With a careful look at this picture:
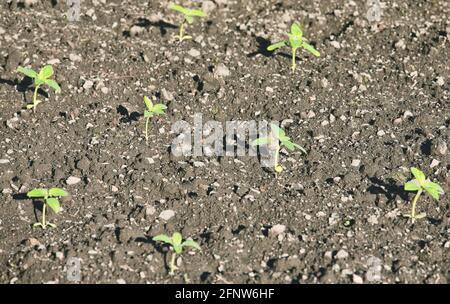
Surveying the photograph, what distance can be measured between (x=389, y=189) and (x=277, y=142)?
61cm

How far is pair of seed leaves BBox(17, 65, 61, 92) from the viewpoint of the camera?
388 cm

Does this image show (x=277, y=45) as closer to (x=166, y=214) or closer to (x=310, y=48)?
(x=310, y=48)

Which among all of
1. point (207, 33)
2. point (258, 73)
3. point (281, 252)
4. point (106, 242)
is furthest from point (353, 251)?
point (207, 33)

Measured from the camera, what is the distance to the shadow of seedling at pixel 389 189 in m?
3.57

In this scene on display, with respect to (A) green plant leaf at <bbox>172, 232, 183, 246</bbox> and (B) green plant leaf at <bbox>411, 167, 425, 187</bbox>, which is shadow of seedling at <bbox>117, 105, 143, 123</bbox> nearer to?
(A) green plant leaf at <bbox>172, 232, 183, 246</bbox>

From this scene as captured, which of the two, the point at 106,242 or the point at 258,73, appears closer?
the point at 106,242

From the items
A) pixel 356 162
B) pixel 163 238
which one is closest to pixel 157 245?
pixel 163 238

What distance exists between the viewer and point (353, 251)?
10.7ft

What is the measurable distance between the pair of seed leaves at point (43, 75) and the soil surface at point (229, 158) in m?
0.18

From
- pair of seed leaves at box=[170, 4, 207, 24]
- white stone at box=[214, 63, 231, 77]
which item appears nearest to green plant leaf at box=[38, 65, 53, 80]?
pair of seed leaves at box=[170, 4, 207, 24]

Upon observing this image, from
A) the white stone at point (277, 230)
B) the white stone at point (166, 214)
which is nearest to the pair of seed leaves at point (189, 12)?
the white stone at point (166, 214)

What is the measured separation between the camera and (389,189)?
361 cm
